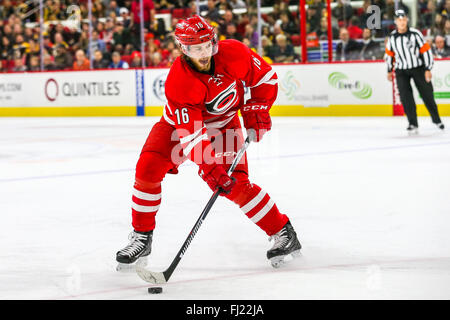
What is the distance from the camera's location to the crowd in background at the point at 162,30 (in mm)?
11289

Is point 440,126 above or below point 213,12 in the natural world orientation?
below

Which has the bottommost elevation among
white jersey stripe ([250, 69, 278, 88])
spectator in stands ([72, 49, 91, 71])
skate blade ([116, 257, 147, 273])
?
skate blade ([116, 257, 147, 273])

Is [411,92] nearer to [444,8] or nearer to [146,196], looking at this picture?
[444,8]

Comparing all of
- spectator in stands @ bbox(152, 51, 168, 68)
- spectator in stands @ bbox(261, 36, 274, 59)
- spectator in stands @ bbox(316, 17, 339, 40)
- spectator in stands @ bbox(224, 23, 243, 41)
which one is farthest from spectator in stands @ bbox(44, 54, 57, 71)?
spectator in stands @ bbox(316, 17, 339, 40)

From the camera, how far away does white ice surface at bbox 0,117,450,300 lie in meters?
2.87

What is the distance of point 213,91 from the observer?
3100mm

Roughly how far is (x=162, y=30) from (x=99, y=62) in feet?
3.88

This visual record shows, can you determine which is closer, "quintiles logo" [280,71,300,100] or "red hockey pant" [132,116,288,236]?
"red hockey pant" [132,116,288,236]

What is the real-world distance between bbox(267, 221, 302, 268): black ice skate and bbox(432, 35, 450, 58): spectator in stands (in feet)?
25.9

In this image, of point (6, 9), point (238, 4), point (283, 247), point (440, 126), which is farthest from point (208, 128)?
point (6, 9)

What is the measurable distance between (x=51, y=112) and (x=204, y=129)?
36.8 feet

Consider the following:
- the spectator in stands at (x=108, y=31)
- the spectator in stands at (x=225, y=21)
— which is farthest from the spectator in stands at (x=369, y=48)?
the spectator in stands at (x=108, y=31)

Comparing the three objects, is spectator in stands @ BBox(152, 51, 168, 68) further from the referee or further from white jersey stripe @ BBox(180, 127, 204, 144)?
white jersey stripe @ BBox(180, 127, 204, 144)

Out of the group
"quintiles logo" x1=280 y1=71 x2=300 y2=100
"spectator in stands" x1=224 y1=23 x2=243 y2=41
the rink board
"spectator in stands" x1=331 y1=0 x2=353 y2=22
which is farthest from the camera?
"spectator in stands" x1=224 y1=23 x2=243 y2=41
